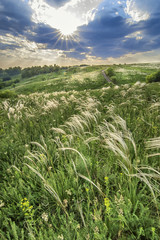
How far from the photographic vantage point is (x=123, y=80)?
6041cm

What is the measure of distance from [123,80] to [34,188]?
217 feet

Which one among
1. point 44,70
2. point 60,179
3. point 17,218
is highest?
point 44,70

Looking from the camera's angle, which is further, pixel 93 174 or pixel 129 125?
pixel 129 125

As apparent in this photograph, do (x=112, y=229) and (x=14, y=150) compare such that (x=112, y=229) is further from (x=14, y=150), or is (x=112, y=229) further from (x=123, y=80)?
(x=123, y=80)

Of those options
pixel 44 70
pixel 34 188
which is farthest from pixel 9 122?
pixel 44 70

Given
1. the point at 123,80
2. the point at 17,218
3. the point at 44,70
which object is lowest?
the point at 17,218

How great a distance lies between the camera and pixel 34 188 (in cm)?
217

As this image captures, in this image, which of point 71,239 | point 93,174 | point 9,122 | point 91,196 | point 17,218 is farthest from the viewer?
point 9,122

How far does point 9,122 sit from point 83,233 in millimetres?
5774

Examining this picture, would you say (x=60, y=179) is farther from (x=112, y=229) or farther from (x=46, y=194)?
(x=112, y=229)

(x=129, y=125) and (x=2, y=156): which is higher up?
(x=129, y=125)

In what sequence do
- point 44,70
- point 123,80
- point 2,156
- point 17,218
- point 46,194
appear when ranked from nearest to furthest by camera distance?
point 17,218, point 46,194, point 2,156, point 123,80, point 44,70

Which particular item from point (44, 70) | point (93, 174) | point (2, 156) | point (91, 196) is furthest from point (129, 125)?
point (44, 70)

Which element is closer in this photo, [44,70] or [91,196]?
[91,196]
